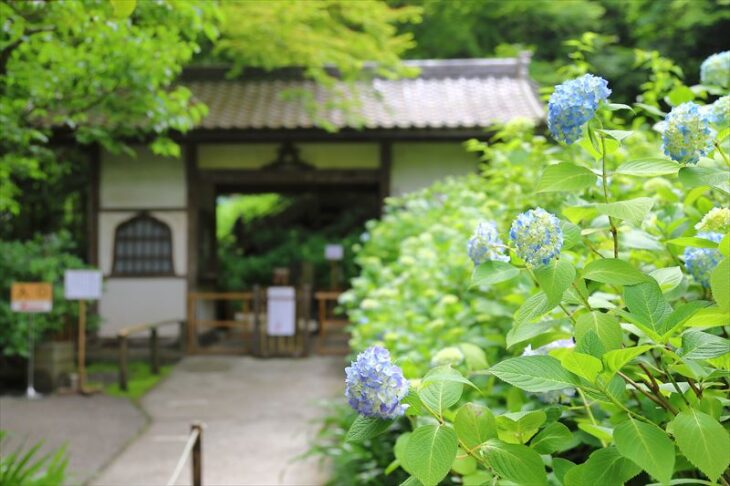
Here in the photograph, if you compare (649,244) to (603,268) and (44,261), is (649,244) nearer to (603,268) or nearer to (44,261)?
(603,268)

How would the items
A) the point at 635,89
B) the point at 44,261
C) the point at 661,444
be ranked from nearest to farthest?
1. the point at 661,444
2. the point at 44,261
3. the point at 635,89

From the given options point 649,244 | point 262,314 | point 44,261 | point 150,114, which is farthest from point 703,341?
point 262,314

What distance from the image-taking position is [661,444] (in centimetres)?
100

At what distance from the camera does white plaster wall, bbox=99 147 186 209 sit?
10023 mm

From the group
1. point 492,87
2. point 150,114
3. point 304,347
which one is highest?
point 492,87

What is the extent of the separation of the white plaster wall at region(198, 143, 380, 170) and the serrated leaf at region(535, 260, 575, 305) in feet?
29.8

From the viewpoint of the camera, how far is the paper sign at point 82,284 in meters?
7.61

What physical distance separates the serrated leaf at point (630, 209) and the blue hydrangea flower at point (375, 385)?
1.49 ft

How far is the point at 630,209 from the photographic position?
4.00 ft

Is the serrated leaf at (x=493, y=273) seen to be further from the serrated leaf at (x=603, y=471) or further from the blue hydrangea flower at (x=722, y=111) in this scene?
the blue hydrangea flower at (x=722, y=111)

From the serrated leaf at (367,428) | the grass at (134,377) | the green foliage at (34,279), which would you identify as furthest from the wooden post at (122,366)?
the serrated leaf at (367,428)

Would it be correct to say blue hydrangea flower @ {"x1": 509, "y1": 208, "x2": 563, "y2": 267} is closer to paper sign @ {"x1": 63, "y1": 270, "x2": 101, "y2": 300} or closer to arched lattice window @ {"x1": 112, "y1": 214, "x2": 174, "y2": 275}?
paper sign @ {"x1": 63, "y1": 270, "x2": 101, "y2": 300}

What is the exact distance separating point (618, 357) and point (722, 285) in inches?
7.0

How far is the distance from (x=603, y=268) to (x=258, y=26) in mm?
8039
